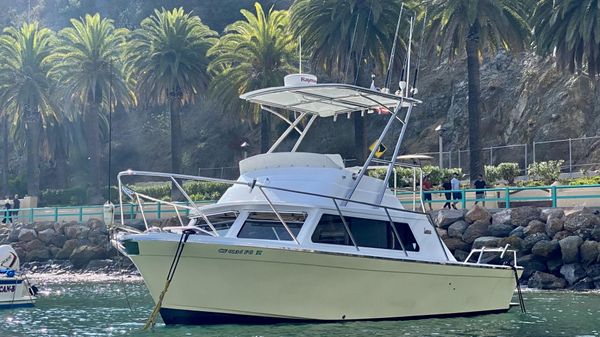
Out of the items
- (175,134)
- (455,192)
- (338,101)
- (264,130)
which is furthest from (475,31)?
(338,101)

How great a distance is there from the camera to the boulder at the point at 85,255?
38.6 meters

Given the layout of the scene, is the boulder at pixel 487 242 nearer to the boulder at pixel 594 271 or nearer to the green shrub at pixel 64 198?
the boulder at pixel 594 271

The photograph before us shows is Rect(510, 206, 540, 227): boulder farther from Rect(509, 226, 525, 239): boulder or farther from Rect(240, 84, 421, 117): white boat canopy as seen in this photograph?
Rect(240, 84, 421, 117): white boat canopy

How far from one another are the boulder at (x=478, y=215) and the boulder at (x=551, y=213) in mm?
1903

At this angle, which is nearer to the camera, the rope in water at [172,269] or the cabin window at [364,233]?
the rope in water at [172,269]

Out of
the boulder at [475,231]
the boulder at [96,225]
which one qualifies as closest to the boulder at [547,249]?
the boulder at [475,231]

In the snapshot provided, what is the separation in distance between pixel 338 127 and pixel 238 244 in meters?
51.0

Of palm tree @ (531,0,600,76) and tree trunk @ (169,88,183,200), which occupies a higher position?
palm tree @ (531,0,600,76)

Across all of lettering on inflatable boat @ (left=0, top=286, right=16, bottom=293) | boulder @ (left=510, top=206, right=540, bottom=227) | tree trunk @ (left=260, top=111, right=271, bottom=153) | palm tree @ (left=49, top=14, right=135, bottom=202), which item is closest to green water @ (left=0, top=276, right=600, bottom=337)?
lettering on inflatable boat @ (left=0, top=286, right=16, bottom=293)

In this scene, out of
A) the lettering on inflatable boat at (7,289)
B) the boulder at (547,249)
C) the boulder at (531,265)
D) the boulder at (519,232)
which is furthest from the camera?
the boulder at (519,232)

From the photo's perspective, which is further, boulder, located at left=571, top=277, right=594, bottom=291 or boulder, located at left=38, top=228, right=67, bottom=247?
boulder, located at left=38, top=228, right=67, bottom=247

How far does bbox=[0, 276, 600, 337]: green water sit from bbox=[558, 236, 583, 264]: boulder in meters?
2.15

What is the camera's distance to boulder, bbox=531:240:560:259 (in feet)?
94.5

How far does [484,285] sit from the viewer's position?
2073 cm
